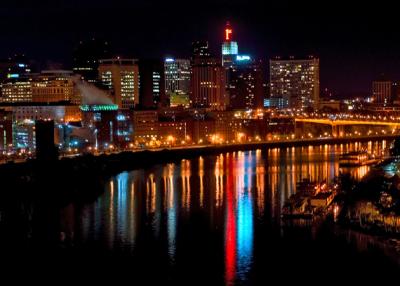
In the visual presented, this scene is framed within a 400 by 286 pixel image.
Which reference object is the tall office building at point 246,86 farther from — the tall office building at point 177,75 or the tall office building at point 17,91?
the tall office building at point 17,91

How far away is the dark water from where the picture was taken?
709 centimetres

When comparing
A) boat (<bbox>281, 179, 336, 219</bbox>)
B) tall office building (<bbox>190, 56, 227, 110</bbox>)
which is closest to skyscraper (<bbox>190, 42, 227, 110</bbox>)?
tall office building (<bbox>190, 56, 227, 110</bbox>)

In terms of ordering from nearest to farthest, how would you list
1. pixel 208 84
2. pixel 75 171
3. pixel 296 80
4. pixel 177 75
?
pixel 75 171 < pixel 208 84 < pixel 177 75 < pixel 296 80

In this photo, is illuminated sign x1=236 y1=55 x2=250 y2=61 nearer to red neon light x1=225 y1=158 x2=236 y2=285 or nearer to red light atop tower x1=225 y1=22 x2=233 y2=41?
red light atop tower x1=225 y1=22 x2=233 y2=41

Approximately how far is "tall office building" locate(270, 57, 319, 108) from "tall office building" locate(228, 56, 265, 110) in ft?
22.3

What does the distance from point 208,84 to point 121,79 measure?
4.06 meters

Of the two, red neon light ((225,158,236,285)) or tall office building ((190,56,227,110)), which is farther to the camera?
tall office building ((190,56,227,110))

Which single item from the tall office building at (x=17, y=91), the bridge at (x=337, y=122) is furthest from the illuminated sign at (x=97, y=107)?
the bridge at (x=337, y=122)

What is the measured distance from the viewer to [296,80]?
40.0m

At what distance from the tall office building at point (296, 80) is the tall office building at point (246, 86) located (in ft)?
22.3

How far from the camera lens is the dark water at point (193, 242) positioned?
7.09 m

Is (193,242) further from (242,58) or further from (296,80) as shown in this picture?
(296,80)

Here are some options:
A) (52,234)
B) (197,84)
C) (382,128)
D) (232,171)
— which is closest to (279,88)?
(197,84)

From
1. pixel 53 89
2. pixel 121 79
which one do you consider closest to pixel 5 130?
pixel 53 89
